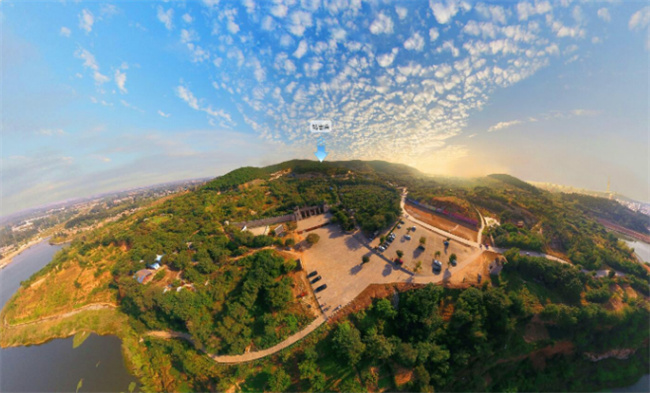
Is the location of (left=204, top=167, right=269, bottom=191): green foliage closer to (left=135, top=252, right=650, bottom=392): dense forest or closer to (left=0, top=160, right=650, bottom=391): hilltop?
(left=0, top=160, right=650, bottom=391): hilltop

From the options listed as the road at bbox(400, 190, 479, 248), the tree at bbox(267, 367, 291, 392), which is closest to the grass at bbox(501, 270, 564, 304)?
the road at bbox(400, 190, 479, 248)

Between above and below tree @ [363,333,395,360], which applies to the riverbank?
above

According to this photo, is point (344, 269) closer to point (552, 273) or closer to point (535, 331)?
point (535, 331)

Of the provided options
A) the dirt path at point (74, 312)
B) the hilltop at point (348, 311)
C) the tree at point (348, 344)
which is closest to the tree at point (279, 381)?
the hilltop at point (348, 311)

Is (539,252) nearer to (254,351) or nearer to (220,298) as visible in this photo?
(254,351)

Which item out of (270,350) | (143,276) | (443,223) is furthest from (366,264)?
(143,276)

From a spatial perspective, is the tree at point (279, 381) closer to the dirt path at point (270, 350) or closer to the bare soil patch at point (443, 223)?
the dirt path at point (270, 350)
